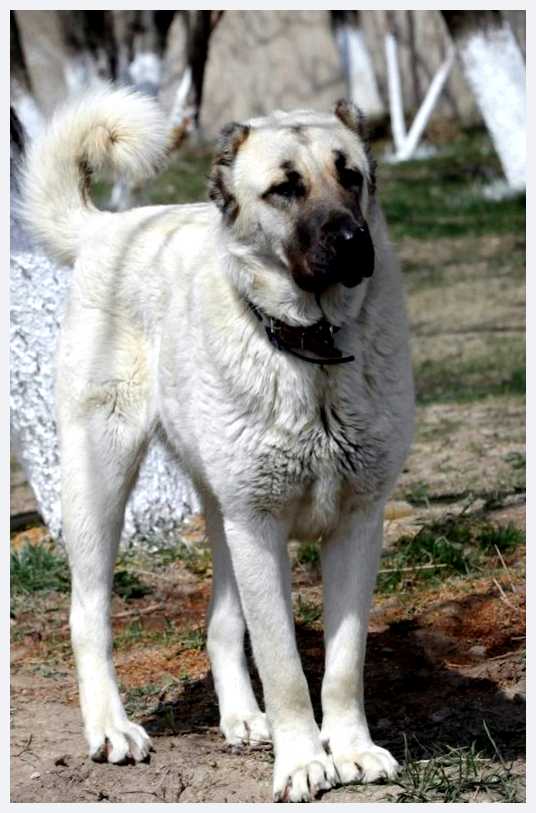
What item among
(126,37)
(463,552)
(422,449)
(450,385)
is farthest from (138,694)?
(126,37)

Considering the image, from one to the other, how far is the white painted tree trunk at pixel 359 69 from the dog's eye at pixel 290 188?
15.0m

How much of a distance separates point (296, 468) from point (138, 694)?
136cm

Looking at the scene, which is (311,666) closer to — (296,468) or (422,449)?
(296,468)

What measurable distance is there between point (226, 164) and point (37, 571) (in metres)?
2.44

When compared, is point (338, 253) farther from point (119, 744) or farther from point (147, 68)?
point (147, 68)

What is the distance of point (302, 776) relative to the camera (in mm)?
3604

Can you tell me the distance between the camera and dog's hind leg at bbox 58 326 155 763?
13.9 ft

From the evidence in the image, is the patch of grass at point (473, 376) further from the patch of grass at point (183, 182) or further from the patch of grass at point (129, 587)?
the patch of grass at point (183, 182)

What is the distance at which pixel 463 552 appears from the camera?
5371mm

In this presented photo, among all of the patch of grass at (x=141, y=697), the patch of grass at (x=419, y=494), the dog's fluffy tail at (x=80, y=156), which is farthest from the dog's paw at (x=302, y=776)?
the patch of grass at (x=419, y=494)

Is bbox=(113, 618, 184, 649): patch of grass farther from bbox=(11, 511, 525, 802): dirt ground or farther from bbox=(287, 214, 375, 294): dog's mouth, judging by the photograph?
bbox=(287, 214, 375, 294): dog's mouth

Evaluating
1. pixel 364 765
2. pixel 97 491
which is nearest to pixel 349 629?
pixel 364 765

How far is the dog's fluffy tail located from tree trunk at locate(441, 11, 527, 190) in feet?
23.3
